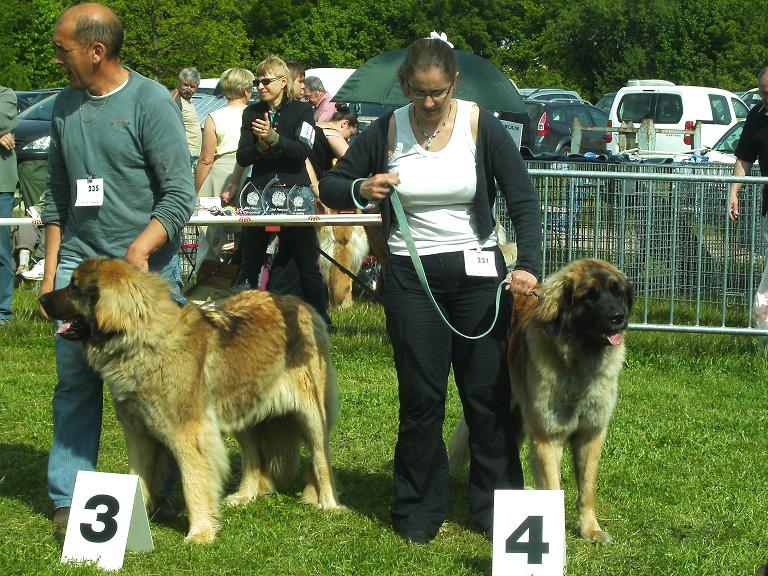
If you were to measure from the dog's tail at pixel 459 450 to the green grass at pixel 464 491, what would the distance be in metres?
0.10

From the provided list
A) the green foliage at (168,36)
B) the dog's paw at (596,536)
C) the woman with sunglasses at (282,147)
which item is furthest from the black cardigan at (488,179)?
the green foliage at (168,36)

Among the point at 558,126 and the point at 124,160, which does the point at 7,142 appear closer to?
the point at 124,160

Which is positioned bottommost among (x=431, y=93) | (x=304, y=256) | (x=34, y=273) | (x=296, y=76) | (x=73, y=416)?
(x=34, y=273)

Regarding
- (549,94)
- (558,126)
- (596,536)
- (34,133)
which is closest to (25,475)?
(596,536)

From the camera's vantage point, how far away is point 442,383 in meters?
4.70

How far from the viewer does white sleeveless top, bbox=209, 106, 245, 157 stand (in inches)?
349

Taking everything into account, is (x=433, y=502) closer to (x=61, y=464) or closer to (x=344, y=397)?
(x=61, y=464)

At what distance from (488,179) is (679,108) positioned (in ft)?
66.2

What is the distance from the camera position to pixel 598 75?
47531 millimetres

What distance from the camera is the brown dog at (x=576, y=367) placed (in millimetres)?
4547

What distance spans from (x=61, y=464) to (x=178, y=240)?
44.1 inches

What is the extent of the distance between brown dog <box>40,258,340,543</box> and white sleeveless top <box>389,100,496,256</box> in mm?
954

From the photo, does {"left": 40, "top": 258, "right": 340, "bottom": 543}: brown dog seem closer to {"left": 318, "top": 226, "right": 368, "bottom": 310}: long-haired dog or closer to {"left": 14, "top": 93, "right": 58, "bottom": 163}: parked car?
{"left": 318, "top": 226, "right": 368, "bottom": 310}: long-haired dog

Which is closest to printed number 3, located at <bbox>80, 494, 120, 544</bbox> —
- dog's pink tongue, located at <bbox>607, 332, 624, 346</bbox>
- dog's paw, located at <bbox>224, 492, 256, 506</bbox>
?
dog's paw, located at <bbox>224, 492, 256, 506</bbox>
